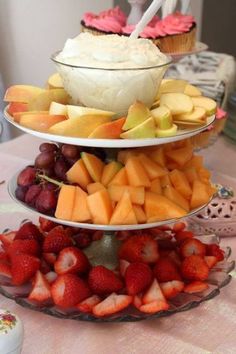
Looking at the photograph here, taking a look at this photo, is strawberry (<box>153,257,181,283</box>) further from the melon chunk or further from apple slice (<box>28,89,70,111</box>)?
apple slice (<box>28,89,70,111</box>)

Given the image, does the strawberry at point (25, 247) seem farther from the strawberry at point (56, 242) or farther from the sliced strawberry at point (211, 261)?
the sliced strawberry at point (211, 261)

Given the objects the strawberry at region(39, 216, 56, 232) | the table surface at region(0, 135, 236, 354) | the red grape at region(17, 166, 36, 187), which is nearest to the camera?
the table surface at region(0, 135, 236, 354)

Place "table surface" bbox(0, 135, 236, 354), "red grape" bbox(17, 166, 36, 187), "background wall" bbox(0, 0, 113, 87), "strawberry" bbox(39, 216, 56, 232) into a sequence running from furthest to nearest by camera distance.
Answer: "background wall" bbox(0, 0, 113, 87), "strawberry" bbox(39, 216, 56, 232), "red grape" bbox(17, 166, 36, 187), "table surface" bbox(0, 135, 236, 354)

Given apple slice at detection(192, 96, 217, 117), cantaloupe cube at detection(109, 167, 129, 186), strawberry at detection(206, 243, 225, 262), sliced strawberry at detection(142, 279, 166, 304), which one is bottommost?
strawberry at detection(206, 243, 225, 262)

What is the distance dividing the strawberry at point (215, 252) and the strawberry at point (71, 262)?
189 millimetres

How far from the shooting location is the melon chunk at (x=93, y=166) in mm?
732

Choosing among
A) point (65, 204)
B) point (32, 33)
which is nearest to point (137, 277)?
point (65, 204)

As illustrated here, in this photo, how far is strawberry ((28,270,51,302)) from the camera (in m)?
0.72

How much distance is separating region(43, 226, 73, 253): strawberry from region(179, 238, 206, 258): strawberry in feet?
0.54

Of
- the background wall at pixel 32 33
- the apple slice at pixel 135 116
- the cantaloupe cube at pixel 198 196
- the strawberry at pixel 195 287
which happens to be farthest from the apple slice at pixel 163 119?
the background wall at pixel 32 33

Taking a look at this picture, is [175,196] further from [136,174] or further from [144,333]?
[144,333]

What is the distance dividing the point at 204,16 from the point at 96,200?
3067mm

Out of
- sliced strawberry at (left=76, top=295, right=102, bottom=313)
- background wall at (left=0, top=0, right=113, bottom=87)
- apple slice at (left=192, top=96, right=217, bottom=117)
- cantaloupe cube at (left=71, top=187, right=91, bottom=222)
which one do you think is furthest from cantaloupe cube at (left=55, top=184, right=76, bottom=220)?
background wall at (left=0, top=0, right=113, bottom=87)

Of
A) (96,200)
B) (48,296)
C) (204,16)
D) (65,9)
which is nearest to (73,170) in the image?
(96,200)
